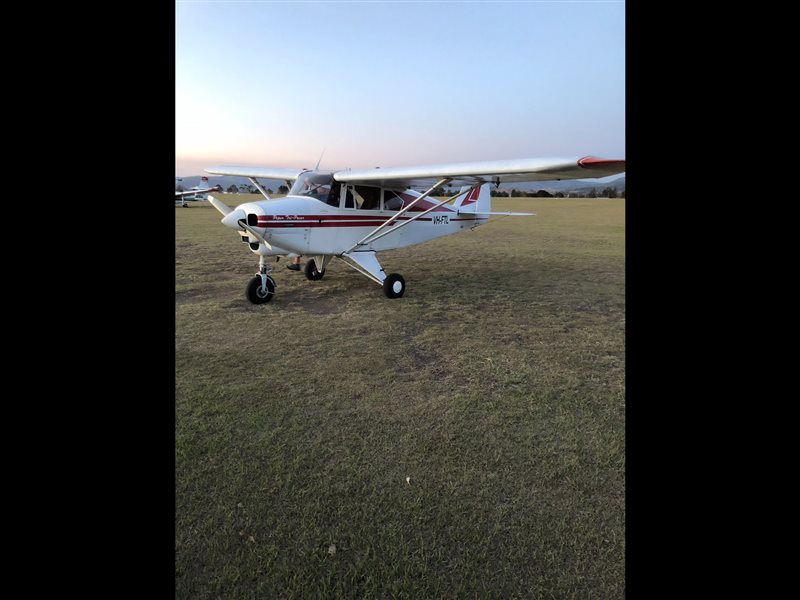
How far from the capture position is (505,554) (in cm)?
204

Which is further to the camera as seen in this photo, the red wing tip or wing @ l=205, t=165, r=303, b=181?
wing @ l=205, t=165, r=303, b=181

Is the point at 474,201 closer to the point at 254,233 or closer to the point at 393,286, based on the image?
the point at 393,286

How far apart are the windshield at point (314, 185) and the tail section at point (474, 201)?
3118 mm

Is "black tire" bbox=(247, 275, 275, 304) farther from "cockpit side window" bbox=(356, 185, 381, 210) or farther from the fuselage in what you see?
"cockpit side window" bbox=(356, 185, 381, 210)

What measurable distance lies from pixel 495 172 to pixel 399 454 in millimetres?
4457

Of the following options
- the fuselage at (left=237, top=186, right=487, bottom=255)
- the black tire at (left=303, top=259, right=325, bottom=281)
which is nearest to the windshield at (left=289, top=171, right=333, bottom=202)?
the fuselage at (left=237, top=186, right=487, bottom=255)

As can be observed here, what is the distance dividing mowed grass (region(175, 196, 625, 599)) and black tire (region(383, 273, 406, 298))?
39.9 inches

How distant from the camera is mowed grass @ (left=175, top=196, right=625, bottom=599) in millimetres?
1965

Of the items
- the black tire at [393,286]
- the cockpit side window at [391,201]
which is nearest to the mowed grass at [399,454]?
the black tire at [393,286]

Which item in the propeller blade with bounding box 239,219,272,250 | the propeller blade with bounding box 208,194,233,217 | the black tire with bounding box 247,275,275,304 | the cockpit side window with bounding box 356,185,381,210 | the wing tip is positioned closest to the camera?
the wing tip

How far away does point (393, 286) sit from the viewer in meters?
7.22

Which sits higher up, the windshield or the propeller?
the windshield
